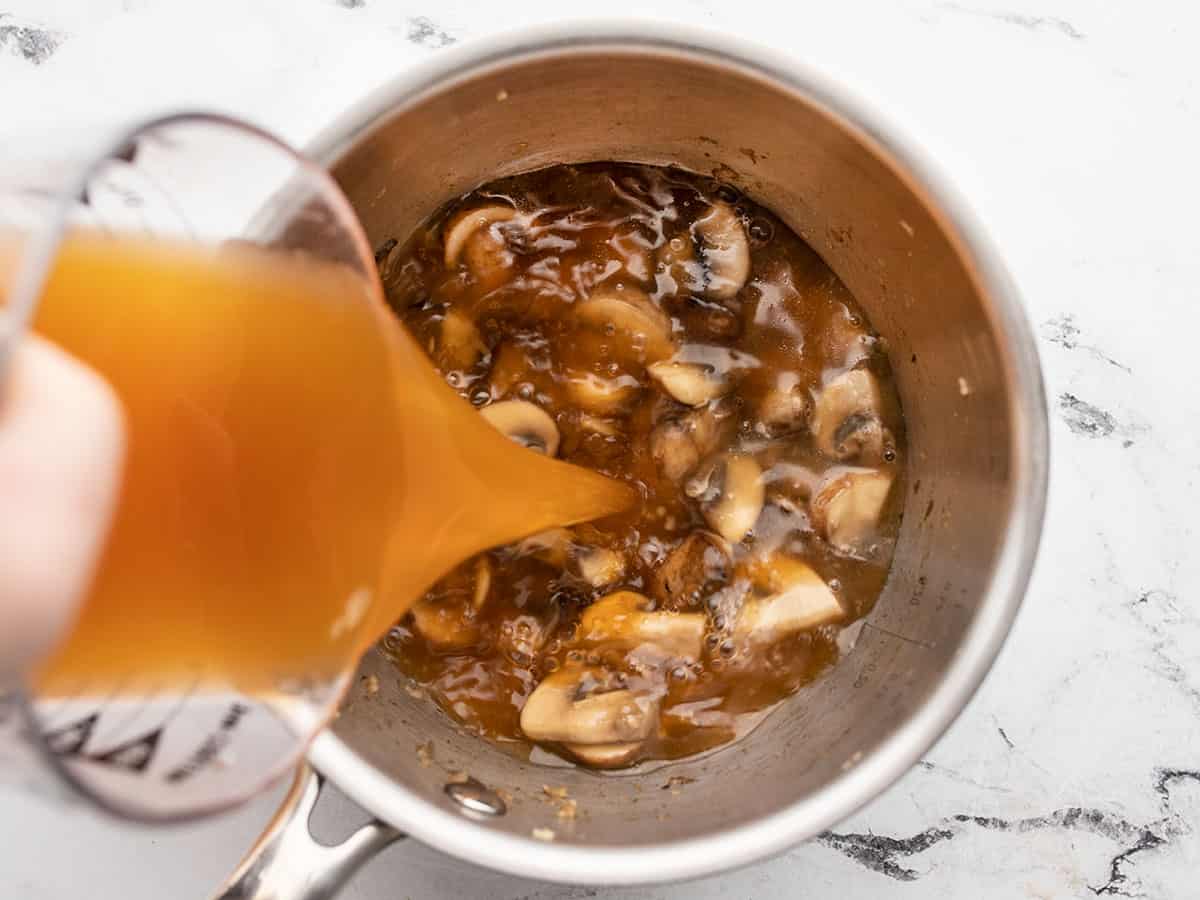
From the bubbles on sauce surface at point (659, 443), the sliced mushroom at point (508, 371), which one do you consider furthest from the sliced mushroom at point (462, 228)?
the sliced mushroom at point (508, 371)

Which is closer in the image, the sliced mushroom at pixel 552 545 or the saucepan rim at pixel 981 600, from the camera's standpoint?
the saucepan rim at pixel 981 600

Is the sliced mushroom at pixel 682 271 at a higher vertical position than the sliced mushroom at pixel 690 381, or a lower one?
higher

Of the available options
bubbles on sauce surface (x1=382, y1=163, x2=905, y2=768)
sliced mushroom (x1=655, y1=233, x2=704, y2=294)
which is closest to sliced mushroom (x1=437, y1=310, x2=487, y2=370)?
bubbles on sauce surface (x1=382, y1=163, x2=905, y2=768)

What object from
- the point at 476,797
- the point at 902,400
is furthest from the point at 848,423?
the point at 476,797

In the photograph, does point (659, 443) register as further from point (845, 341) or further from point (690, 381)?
point (845, 341)

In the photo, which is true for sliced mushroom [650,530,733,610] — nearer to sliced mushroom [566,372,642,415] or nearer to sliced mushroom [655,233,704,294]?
sliced mushroom [566,372,642,415]

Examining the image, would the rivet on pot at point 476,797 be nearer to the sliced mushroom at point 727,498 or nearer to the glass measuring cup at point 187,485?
the glass measuring cup at point 187,485
